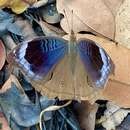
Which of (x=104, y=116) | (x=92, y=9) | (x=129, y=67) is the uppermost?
(x=92, y=9)

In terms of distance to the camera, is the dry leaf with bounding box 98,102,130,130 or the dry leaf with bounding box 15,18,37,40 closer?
the dry leaf with bounding box 98,102,130,130

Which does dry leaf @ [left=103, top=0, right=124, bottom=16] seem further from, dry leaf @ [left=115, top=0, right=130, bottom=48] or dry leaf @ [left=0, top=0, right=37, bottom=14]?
dry leaf @ [left=0, top=0, right=37, bottom=14]

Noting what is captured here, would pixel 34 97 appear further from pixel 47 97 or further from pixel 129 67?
pixel 129 67

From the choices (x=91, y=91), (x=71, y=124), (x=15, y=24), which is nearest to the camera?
(x=91, y=91)

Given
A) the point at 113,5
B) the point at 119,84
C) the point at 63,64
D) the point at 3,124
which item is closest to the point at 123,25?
the point at 113,5

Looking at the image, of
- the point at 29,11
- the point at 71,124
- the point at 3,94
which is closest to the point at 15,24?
the point at 29,11

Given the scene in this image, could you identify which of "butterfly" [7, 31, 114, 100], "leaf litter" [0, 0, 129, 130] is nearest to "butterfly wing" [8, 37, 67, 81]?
"butterfly" [7, 31, 114, 100]

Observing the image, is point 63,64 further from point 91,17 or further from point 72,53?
point 91,17
